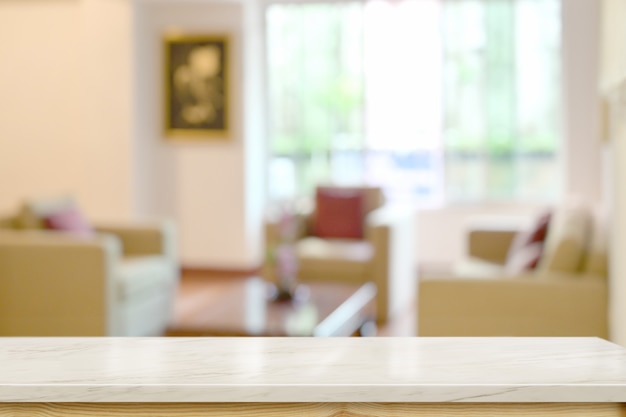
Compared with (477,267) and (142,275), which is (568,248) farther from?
(142,275)

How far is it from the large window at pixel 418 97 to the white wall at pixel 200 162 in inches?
17.4

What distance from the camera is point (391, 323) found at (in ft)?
22.3

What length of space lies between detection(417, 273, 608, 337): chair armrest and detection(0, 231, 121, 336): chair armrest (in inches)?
82.3

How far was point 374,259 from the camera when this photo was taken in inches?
268

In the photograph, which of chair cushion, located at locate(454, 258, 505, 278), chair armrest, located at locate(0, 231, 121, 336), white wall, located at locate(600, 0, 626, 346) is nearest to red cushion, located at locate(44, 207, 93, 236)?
chair armrest, located at locate(0, 231, 121, 336)

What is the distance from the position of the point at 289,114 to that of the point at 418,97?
48.3 inches

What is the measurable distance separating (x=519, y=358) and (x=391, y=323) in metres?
5.02

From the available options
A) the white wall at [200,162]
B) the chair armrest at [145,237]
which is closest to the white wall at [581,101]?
the white wall at [200,162]

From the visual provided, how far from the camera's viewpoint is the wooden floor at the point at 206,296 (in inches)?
250

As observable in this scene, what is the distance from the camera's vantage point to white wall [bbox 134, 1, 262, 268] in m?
9.02

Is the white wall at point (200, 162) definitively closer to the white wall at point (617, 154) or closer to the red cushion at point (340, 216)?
the red cushion at point (340, 216)

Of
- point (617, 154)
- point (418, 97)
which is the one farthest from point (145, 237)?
point (617, 154)

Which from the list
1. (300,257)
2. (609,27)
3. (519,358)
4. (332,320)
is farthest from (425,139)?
(519,358)

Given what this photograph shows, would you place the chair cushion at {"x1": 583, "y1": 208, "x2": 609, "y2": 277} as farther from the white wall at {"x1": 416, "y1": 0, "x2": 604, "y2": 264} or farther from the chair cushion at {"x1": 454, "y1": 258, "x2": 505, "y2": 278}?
the white wall at {"x1": 416, "y1": 0, "x2": 604, "y2": 264}
